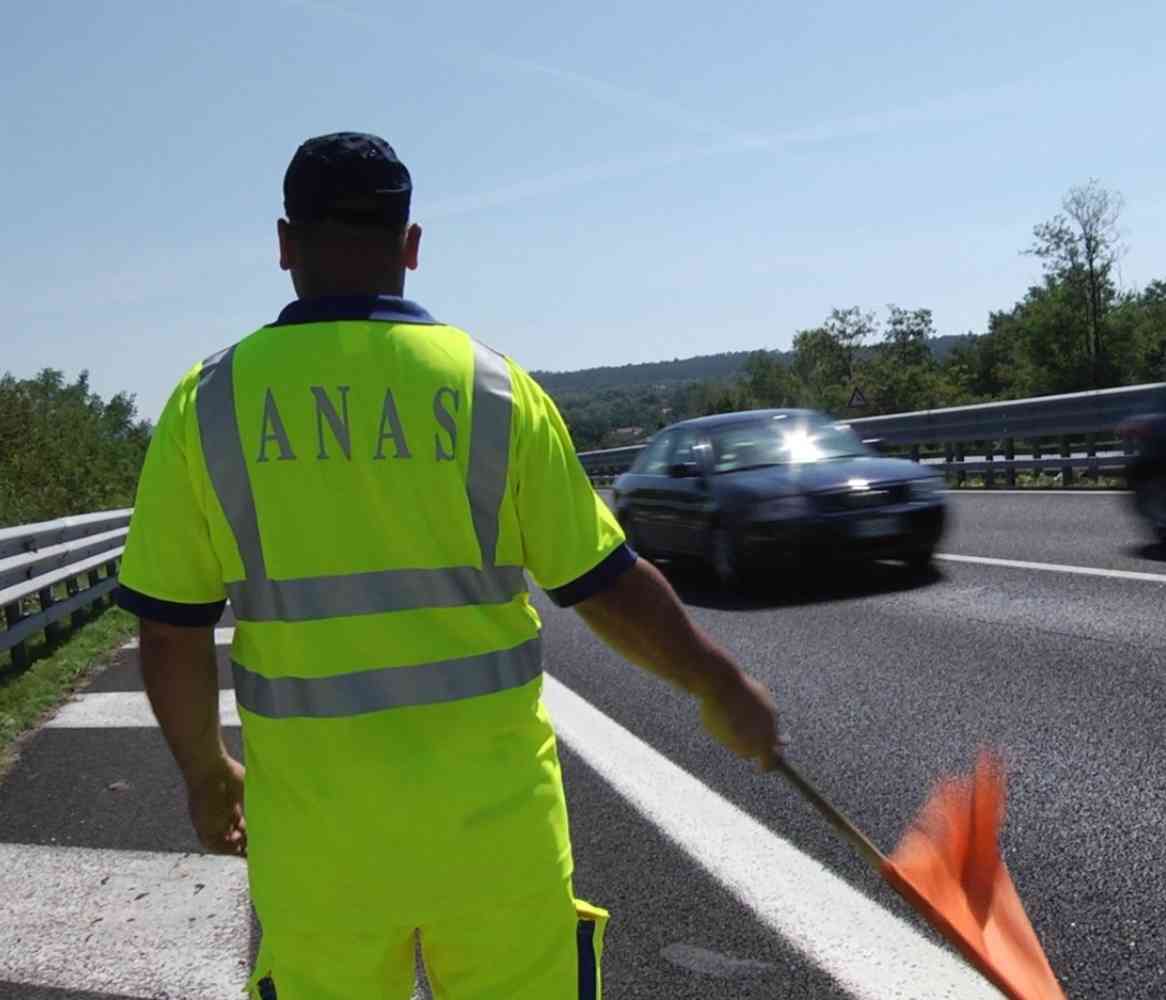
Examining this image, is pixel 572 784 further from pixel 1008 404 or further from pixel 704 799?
pixel 1008 404

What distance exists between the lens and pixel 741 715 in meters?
2.17

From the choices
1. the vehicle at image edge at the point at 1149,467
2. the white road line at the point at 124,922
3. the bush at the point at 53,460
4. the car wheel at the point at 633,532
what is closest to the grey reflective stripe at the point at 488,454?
the white road line at the point at 124,922

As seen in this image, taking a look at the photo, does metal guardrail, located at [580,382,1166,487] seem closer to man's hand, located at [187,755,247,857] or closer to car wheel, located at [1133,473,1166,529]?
car wheel, located at [1133,473,1166,529]

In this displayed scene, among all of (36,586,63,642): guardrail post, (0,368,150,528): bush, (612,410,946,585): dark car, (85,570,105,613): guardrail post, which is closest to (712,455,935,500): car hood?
(612,410,946,585): dark car

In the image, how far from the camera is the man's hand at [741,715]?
2154 millimetres

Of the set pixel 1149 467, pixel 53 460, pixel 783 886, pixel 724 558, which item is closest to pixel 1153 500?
pixel 1149 467

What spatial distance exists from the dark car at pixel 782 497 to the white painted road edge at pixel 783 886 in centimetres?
477

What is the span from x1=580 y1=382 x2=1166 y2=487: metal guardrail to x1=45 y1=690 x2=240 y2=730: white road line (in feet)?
37.9

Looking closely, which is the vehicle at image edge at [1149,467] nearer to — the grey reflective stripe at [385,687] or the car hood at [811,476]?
the car hood at [811,476]

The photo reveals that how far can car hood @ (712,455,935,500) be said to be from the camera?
37.5ft

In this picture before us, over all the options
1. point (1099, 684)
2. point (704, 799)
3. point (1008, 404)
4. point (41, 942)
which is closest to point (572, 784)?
point (704, 799)

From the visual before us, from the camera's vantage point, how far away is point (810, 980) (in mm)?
3580

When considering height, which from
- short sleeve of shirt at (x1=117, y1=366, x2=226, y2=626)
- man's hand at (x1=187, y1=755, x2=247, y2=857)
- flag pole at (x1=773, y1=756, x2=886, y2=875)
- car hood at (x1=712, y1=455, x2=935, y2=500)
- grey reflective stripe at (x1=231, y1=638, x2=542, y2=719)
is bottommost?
car hood at (x1=712, y1=455, x2=935, y2=500)

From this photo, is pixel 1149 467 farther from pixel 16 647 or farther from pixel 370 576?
pixel 370 576
